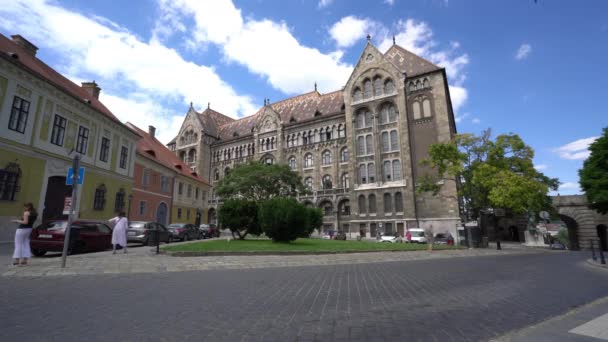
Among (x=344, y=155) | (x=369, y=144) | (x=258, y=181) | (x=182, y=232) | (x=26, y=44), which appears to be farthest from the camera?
(x=344, y=155)

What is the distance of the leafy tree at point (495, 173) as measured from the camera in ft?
78.6

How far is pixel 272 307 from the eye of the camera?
4922 mm

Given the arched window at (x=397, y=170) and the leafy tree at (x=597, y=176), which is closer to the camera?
the leafy tree at (x=597, y=176)

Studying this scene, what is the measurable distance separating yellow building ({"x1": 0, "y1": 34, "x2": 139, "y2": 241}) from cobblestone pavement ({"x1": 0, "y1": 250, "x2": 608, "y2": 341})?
14057mm

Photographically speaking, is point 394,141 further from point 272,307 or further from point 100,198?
point 272,307

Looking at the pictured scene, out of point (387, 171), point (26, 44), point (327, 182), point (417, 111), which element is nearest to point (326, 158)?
point (327, 182)

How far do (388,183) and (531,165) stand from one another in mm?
17797

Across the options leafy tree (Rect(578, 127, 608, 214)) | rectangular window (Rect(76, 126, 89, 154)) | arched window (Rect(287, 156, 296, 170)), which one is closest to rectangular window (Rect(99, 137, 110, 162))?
rectangular window (Rect(76, 126, 89, 154))

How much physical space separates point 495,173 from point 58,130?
33.2m

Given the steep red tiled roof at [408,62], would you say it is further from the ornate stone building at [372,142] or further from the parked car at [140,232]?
the parked car at [140,232]

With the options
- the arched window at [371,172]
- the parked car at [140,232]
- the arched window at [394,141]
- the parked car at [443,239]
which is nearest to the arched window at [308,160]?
the arched window at [371,172]

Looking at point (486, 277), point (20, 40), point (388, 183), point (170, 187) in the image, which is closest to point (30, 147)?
point (20, 40)

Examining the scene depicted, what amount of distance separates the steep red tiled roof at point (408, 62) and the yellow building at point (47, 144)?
126 ft

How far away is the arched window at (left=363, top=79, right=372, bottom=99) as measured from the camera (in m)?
46.0
